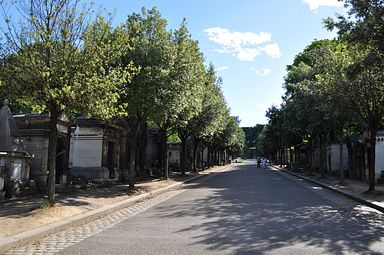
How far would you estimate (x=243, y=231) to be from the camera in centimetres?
1007

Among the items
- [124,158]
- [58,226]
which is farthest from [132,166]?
[58,226]

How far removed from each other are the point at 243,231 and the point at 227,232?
0.39m

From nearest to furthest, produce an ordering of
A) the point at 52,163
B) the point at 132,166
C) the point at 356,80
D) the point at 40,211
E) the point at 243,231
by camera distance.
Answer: the point at 243,231 → the point at 40,211 → the point at 52,163 → the point at 356,80 → the point at 132,166

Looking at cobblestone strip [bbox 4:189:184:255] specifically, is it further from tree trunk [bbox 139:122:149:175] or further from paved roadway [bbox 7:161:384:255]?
tree trunk [bbox 139:122:149:175]

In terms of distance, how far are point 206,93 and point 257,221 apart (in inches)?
925

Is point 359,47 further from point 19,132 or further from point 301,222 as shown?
point 19,132

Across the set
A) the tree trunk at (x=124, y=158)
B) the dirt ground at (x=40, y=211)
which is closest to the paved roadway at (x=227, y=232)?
the dirt ground at (x=40, y=211)

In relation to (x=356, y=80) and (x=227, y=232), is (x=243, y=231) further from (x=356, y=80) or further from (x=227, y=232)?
(x=356, y=80)

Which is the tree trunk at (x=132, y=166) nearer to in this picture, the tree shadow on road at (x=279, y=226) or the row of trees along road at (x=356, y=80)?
the tree shadow on road at (x=279, y=226)

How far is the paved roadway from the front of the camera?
8227 mm

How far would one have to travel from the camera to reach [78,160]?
2572 centimetres

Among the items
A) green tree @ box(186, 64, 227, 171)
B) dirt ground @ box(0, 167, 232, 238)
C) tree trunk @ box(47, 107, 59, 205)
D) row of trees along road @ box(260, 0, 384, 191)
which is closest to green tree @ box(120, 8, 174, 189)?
dirt ground @ box(0, 167, 232, 238)

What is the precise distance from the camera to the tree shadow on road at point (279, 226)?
8.49m

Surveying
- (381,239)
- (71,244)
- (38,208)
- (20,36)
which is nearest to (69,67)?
(20,36)
